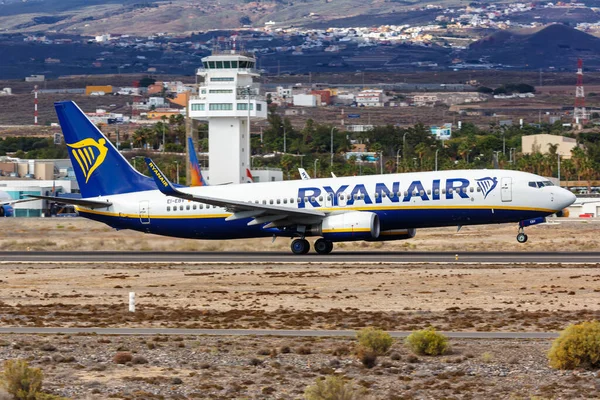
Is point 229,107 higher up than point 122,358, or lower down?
higher up

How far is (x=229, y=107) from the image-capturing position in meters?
124

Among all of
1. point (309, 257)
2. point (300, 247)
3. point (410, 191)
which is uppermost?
point (410, 191)

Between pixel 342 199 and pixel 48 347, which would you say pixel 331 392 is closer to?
pixel 48 347

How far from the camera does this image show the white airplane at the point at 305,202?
5322 centimetres

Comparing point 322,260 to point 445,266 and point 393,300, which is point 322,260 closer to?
point 445,266

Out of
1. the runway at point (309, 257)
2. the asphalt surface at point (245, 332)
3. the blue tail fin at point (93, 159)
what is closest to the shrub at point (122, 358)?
the asphalt surface at point (245, 332)

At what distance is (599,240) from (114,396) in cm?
4874

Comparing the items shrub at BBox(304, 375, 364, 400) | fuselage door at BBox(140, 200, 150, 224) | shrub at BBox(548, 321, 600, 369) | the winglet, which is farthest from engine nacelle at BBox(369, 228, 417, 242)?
shrub at BBox(304, 375, 364, 400)

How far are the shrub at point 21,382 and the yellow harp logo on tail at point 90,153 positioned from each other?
37.6m

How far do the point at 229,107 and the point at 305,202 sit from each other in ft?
228

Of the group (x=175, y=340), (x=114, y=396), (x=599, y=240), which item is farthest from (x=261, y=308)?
(x=599, y=240)

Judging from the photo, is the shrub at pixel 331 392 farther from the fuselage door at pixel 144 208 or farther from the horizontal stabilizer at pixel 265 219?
the fuselage door at pixel 144 208

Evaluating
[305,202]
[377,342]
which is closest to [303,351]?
[377,342]

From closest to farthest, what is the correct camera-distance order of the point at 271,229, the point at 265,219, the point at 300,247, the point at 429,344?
the point at 429,344 < the point at 265,219 < the point at 271,229 < the point at 300,247
